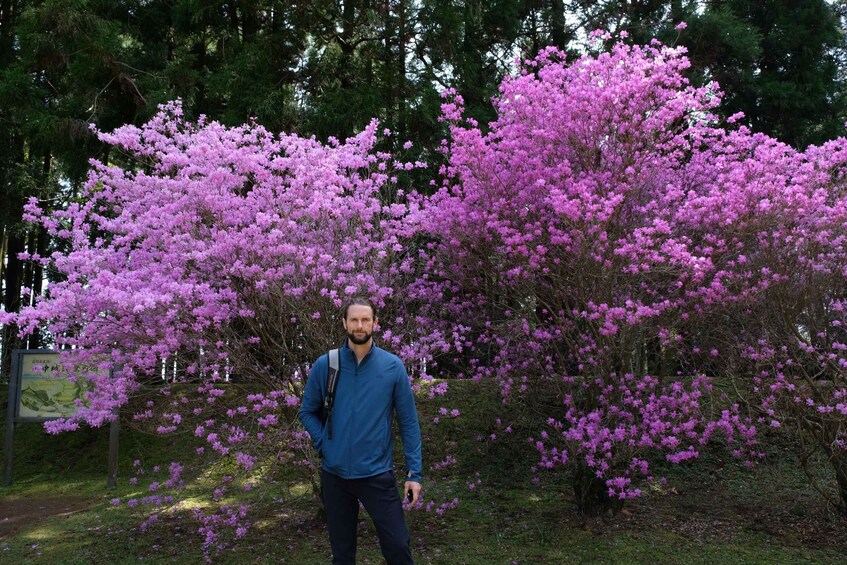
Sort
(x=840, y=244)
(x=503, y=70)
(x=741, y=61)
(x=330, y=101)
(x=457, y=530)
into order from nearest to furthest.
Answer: (x=840, y=244) → (x=457, y=530) → (x=330, y=101) → (x=741, y=61) → (x=503, y=70)

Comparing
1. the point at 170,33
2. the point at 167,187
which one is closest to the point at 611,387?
the point at 167,187

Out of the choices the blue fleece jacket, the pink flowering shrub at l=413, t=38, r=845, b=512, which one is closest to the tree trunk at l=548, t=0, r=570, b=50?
the pink flowering shrub at l=413, t=38, r=845, b=512

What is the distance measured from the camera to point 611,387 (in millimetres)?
5328

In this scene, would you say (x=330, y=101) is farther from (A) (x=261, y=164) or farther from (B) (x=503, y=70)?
(A) (x=261, y=164)

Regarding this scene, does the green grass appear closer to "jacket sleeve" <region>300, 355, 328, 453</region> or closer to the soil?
the soil

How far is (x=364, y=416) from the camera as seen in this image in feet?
10.7

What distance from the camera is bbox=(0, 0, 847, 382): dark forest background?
10742mm

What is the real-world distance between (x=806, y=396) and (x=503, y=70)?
30.1 ft

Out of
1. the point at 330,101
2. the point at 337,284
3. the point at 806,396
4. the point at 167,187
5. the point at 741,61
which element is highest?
the point at 741,61

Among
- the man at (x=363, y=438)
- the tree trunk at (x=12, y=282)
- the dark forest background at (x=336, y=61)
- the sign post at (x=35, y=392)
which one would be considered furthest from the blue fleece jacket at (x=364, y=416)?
the tree trunk at (x=12, y=282)

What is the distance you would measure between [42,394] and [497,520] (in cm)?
603

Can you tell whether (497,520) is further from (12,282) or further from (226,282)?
(12,282)

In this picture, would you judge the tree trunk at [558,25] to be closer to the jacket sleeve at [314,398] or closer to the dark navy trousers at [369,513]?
the jacket sleeve at [314,398]

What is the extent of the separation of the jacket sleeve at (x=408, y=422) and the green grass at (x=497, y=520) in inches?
82.6
